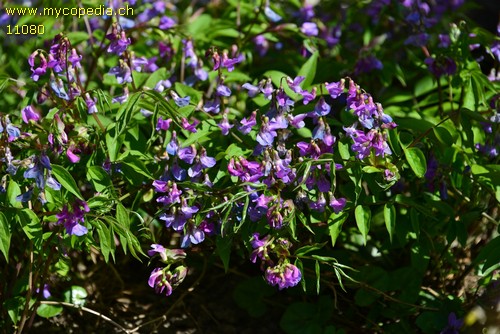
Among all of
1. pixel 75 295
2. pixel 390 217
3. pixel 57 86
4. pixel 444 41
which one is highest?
pixel 57 86

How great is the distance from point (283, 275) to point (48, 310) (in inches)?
35.0

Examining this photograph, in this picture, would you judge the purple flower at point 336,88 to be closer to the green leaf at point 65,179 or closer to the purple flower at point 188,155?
the purple flower at point 188,155

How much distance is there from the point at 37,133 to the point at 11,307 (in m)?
0.54

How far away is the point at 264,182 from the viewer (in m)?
2.15

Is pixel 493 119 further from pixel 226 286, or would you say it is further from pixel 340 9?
pixel 340 9

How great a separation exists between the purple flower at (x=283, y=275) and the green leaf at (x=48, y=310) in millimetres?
819

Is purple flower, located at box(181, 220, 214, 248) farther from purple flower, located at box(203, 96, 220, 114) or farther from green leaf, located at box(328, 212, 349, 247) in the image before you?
purple flower, located at box(203, 96, 220, 114)

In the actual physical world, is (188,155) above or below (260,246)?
above

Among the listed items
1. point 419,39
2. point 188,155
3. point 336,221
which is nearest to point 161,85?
point 188,155

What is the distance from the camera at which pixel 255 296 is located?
8.99ft

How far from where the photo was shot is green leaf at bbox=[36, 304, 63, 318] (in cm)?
249

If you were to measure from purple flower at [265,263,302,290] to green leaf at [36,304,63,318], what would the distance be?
32.2 inches

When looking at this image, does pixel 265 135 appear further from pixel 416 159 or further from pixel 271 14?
pixel 271 14

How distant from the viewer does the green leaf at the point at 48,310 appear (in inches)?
98.2
